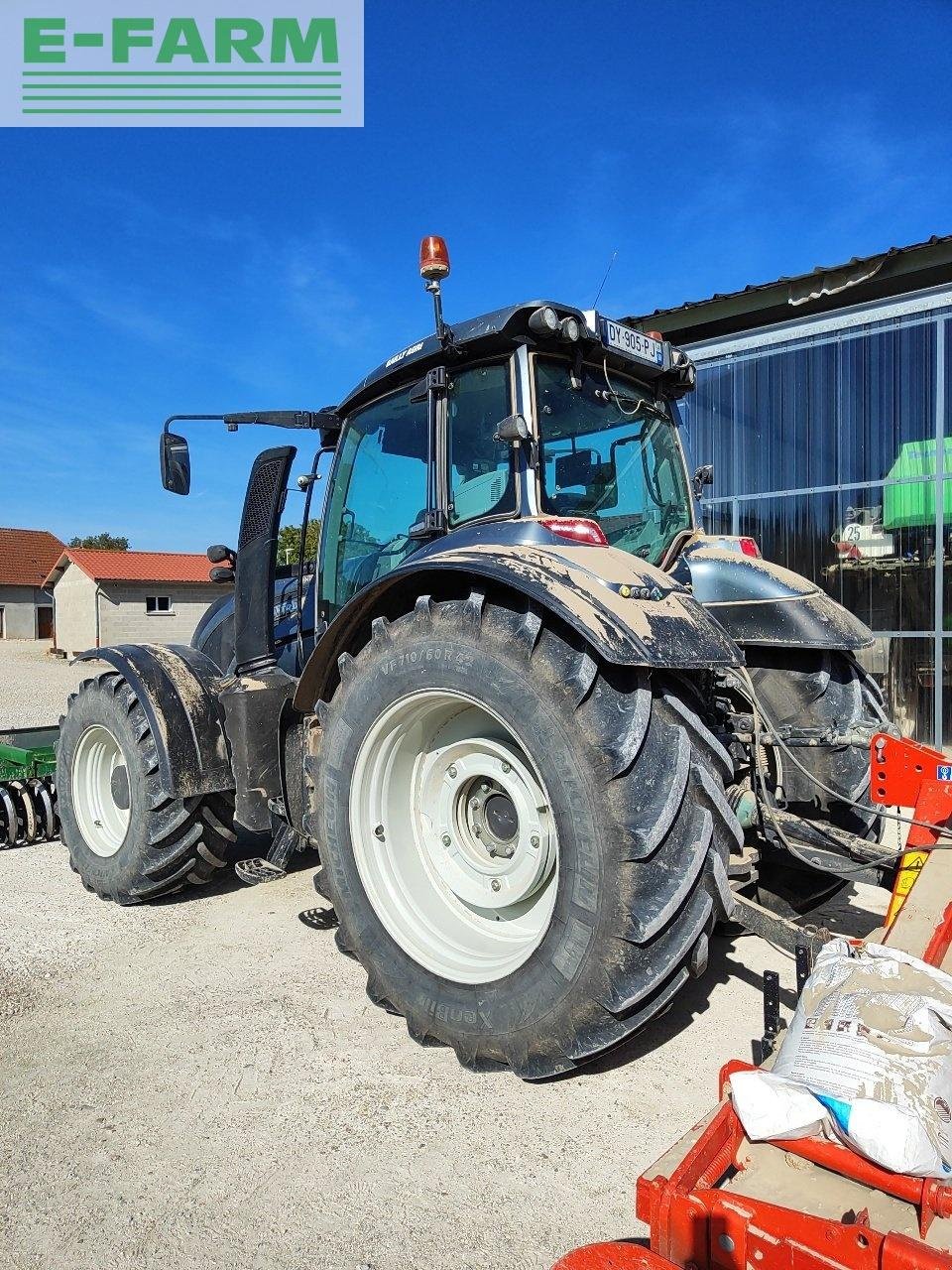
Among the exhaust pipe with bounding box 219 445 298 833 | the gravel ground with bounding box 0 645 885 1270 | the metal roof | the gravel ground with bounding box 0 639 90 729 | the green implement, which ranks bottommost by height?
the gravel ground with bounding box 0 639 90 729

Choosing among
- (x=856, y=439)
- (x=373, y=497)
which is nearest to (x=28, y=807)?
(x=373, y=497)

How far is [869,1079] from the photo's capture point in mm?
1498

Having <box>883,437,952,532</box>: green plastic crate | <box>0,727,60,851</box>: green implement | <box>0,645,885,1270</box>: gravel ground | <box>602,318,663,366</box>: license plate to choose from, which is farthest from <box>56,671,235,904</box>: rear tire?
<box>883,437,952,532</box>: green plastic crate

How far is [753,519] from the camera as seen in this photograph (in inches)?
369

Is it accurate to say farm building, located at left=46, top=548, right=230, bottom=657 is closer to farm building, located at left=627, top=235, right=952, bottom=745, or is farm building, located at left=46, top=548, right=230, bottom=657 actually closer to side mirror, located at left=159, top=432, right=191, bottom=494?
farm building, located at left=627, top=235, right=952, bottom=745

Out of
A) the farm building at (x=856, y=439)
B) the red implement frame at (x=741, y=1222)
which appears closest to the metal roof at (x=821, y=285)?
the farm building at (x=856, y=439)

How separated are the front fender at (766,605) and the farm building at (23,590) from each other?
1672 inches

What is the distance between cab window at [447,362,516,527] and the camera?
3.14m

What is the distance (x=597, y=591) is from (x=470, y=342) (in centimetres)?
120

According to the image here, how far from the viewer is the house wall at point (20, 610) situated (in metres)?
41.0

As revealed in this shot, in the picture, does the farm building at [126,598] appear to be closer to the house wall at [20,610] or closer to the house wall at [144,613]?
the house wall at [144,613]

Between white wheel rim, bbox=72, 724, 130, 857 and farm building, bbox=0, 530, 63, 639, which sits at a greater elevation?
farm building, bbox=0, 530, 63, 639

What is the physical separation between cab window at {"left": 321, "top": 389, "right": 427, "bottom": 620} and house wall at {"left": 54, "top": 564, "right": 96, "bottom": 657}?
96.8 feet

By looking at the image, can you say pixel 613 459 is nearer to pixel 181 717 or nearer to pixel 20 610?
pixel 181 717
